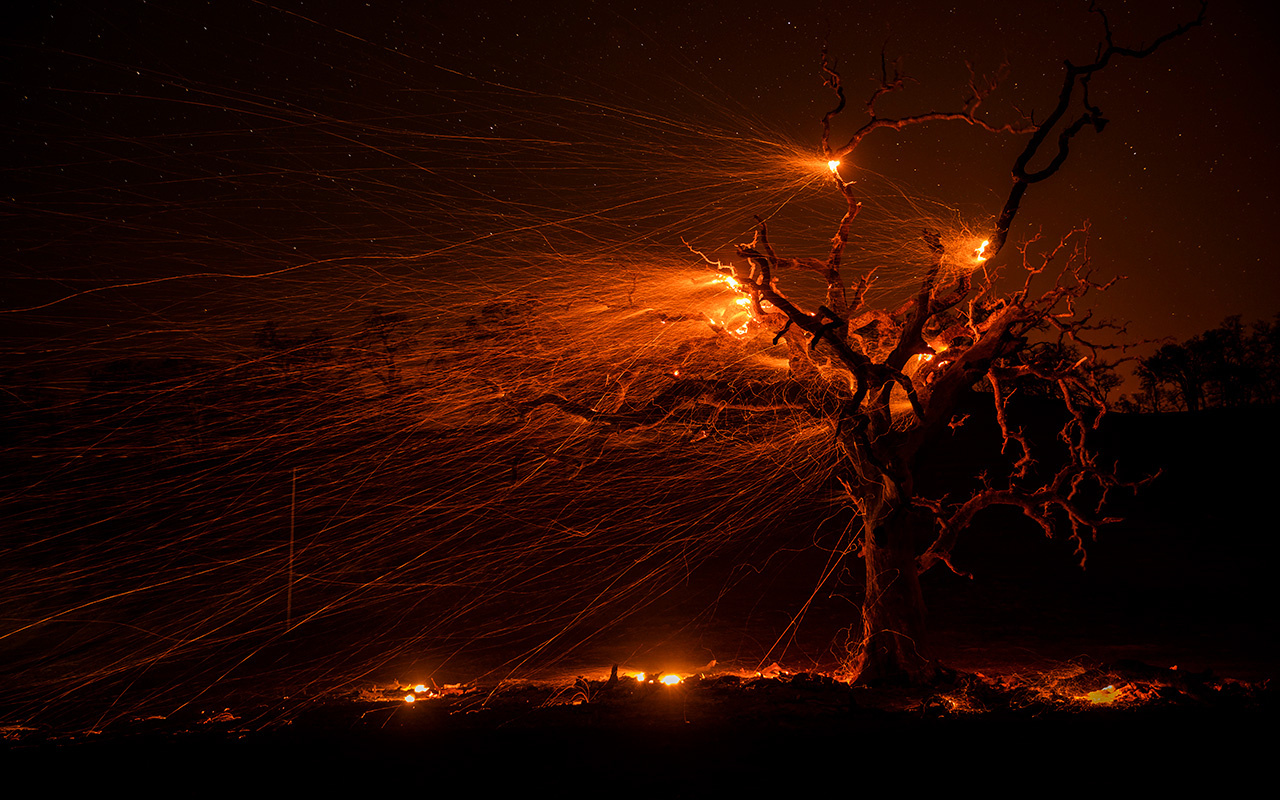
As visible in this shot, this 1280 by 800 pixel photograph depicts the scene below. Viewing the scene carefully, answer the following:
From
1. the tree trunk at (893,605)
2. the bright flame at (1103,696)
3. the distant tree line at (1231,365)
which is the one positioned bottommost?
the bright flame at (1103,696)

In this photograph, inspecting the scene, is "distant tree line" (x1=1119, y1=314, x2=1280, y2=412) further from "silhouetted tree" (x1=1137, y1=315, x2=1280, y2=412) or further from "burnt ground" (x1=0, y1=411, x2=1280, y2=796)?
"burnt ground" (x1=0, y1=411, x2=1280, y2=796)

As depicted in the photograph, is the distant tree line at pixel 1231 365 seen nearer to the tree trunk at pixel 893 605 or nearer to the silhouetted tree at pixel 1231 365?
the silhouetted tree at pixel 1231 365

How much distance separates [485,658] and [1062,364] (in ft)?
29.5

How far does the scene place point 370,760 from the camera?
5.30m

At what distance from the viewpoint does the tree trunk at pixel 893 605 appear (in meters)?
7.75

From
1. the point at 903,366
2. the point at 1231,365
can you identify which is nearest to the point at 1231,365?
the point at 1231,365

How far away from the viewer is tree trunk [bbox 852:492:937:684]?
7.75 m

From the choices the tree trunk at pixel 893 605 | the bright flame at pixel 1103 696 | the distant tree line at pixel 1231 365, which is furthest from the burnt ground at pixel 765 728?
the distant tree line at pixel 1231 365

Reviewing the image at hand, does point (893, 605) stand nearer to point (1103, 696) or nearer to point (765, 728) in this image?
point (1103, 696)

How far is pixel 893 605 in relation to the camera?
309 inches

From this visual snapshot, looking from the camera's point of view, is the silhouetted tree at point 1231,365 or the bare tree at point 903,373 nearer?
the bare tree at point 903,373

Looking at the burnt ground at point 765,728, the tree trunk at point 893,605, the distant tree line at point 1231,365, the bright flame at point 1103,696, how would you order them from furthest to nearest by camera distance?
the distant tree line at point 1231,365 < the tree trunk at point 893,605 < the bright flame at point 1103,696 < the burnt ground at point 765,728

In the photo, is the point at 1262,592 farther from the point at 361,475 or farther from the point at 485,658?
the point at 361,475

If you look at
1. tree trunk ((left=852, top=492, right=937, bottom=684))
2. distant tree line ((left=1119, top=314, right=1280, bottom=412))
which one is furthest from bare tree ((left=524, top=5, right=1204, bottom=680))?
distant tree line ((left=1119, top=314, right=1280, bottom=412))
